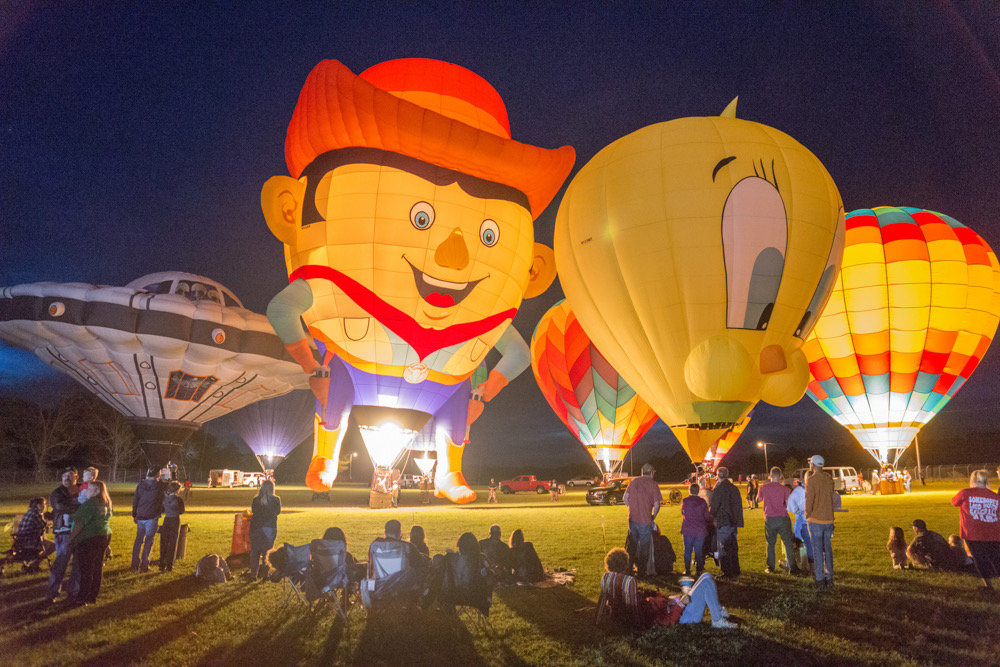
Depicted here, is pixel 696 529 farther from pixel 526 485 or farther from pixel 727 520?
pixel 526 485

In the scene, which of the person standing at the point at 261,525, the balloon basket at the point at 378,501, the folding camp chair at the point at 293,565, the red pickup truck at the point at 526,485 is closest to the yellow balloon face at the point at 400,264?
the person standing at the point at 261,525

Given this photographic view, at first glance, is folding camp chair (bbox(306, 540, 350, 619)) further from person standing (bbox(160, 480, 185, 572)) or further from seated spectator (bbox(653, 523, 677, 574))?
seated spectator (bbox(653, 523, 677, 574))

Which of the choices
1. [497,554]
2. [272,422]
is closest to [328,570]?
[497,554]

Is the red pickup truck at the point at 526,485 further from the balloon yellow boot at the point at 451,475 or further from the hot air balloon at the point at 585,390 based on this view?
the balloon yellow boot at the point at 451,475

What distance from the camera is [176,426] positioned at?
15.3 metres

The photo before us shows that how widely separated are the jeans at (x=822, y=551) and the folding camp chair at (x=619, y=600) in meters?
2.44

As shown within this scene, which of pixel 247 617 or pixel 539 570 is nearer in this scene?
pixel 247 617

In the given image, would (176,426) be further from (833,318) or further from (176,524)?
(833,318)

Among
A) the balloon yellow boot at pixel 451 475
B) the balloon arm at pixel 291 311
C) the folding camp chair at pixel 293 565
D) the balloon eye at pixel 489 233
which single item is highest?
the balloon eye at pixel 489 233

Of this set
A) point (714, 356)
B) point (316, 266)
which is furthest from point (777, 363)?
point (316, 266)

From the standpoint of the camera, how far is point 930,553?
6516 mm

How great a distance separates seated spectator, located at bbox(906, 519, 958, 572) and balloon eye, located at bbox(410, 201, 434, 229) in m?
6.93

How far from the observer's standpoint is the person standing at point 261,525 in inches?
239

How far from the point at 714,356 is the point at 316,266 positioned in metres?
5.50
